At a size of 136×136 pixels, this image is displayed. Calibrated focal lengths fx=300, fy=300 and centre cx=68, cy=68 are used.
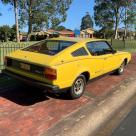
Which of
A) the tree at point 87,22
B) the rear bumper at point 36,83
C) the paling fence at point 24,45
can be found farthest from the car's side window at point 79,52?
the tree at point 87,22

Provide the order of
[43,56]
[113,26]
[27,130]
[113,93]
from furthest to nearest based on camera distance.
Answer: [113,26] → [113,93] → [43,56] → [27,130]

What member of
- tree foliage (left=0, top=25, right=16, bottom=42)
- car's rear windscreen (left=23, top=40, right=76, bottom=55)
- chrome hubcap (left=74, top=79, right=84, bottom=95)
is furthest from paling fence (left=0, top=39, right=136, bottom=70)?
tree foliage (left=0, top=25, right=16, bottom=42)

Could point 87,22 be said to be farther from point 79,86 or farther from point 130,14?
point 79,86

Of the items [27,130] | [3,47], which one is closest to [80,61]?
[27,130]

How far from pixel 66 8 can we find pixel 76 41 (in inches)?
721

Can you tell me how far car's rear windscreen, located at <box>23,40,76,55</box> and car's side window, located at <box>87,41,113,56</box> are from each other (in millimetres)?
723

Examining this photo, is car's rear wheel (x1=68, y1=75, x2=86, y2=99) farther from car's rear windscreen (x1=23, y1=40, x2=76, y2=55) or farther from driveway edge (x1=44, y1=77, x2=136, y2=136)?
car's rear windscreen (x1=23, y1=40, x2=76, y2=55)

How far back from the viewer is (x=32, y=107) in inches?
257

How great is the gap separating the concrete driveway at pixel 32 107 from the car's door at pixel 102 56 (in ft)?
2.03

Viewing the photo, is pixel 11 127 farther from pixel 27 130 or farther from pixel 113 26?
pixel 113 26

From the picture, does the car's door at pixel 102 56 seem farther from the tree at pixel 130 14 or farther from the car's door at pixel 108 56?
the tree at pixel 130 14

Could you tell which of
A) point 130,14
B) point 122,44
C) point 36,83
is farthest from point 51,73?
point 130,14

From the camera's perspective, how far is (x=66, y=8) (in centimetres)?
2552

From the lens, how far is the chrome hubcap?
741cm
